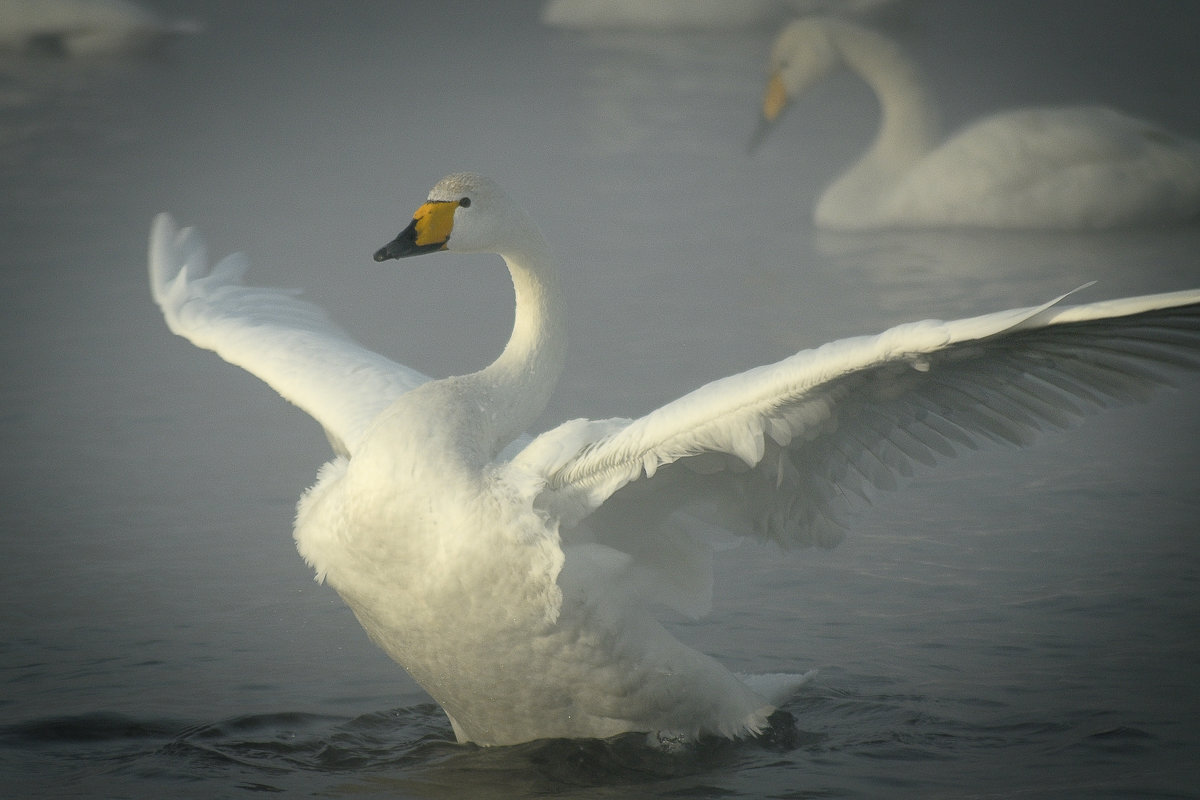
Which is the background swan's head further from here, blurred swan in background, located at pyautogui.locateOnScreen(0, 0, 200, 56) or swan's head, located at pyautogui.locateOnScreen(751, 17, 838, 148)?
blurred swan in background, located at pyautogui.locateOnScreen(0, 0, 200, 56)

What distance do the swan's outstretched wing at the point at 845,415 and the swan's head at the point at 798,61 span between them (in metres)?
7.91

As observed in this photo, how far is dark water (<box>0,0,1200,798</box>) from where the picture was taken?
12.6ft

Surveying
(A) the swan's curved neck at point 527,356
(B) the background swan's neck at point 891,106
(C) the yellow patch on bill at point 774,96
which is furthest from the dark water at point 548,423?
(A) the swan's curved neck at point 527,356

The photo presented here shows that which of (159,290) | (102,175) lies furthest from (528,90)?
(159,290)

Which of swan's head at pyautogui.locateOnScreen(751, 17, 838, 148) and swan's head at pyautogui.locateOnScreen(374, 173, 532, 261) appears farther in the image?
swan's head at pyautogui.locateOnScreen(751, 17, 838, 148)

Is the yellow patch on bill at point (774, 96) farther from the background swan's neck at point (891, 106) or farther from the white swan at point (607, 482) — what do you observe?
the white swan at point (607, 482)

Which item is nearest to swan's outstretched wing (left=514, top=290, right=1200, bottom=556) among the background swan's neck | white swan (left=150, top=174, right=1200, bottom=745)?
white swan (left=150, top=174, right=1200, bottom=745)

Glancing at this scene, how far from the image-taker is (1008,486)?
18.2 feet

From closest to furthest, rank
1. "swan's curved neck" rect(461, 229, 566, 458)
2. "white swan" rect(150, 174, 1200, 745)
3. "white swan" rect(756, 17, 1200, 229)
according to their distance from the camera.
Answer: "white swan" rect(150, 174, 1200, 745) → "swan's curved neck" rect(461, 229, 566, 458) → "white swan" rect(756, 17, 1200, 229)

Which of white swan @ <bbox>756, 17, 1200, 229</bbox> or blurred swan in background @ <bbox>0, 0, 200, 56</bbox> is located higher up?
blurred swan in background @ <bbox>0, 0, 200, 56</bbox>

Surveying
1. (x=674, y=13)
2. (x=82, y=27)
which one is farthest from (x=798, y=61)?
(x=82, y=27)

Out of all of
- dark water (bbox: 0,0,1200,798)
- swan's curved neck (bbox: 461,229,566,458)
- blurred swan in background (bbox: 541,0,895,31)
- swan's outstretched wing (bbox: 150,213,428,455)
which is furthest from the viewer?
blurred swan in background (bbox: 541,0,895,31)

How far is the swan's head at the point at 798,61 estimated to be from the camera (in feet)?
36.9

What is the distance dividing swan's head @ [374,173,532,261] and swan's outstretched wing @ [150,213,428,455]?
55cm
